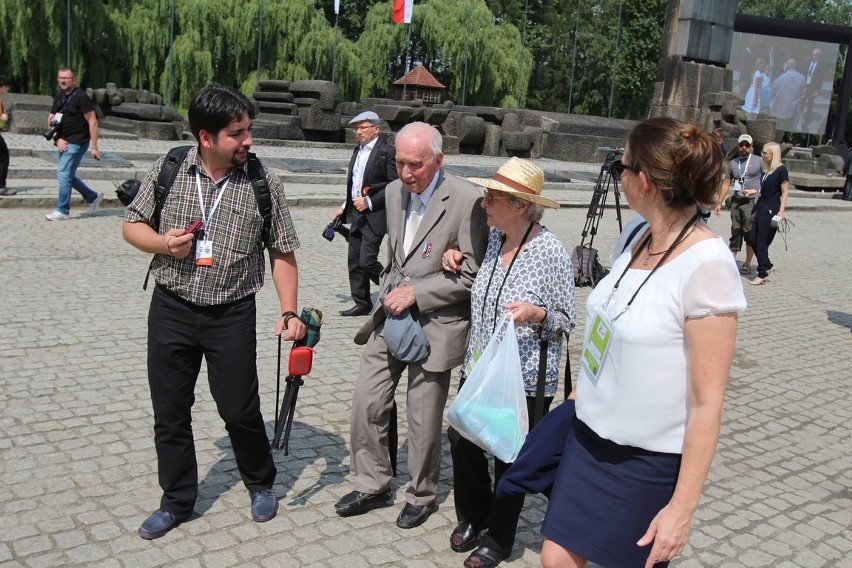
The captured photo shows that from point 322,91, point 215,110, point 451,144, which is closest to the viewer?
point 215,110

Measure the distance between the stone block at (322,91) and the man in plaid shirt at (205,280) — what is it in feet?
71.8

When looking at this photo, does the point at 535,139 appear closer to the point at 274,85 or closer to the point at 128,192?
the point at 274,85

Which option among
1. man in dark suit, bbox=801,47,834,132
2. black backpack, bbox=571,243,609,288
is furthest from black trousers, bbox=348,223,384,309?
man in dark suit, bbox=801,47,834,132

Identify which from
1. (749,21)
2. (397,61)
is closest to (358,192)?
(397,61)

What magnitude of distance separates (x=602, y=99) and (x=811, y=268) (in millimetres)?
50012

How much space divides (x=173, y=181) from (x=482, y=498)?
1.89 metres

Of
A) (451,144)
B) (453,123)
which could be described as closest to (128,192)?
(451,144)

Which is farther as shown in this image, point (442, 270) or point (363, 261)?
point (363, 261)

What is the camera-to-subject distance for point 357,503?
13.4 feet

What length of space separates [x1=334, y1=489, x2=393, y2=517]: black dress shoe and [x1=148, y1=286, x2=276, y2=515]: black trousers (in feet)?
1.71

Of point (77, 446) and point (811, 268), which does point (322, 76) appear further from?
point (77, 446)

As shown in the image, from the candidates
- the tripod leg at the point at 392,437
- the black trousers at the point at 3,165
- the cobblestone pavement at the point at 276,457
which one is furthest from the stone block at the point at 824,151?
the tripod leg at the point at 392,437

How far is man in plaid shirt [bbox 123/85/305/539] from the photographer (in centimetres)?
359

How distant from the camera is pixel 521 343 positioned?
3641 mm
